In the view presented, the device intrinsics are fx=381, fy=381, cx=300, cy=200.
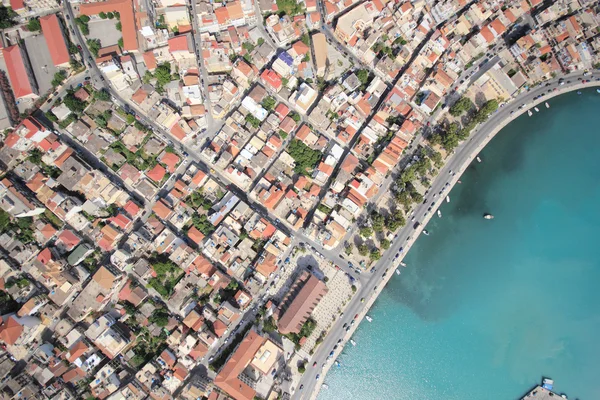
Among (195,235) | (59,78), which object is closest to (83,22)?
(59,78)

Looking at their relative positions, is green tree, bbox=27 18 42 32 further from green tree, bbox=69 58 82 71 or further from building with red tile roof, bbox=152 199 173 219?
building with red tile roof, bbox=152 199 173 219

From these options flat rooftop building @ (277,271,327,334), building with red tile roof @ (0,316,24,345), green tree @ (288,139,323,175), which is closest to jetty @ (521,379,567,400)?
flat rooftop building @ (277,271,327,334)

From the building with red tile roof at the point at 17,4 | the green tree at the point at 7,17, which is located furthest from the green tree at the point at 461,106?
the green tree at the point at 7,17

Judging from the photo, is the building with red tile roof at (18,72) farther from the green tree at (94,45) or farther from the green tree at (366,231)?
the green tree at (366,231)

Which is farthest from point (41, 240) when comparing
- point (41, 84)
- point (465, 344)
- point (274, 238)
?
point (465, 344)

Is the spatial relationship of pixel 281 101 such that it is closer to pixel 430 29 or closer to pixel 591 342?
pixel 430 29
